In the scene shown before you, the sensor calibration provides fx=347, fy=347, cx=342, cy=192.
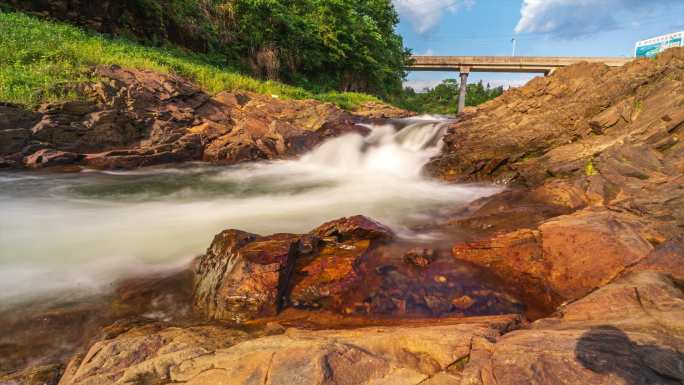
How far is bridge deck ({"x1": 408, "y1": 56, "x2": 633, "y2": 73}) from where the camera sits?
43.3 meters

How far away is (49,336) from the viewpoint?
3471 millimetres

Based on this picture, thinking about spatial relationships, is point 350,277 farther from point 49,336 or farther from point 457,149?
point 457,149

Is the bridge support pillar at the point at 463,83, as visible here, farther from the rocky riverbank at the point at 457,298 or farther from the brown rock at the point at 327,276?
the brown rock at the point at 327,276

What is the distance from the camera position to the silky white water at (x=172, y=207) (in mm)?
5145

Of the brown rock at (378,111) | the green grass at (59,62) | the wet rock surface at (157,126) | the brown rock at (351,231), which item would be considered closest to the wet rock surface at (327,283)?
the brown rock at (351,231)

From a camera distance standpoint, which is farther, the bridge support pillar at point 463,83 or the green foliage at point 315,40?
the bridge support pillar at point 463,83

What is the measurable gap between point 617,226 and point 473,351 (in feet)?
11.8

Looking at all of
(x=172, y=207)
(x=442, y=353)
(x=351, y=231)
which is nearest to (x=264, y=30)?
(x=172, y=207)

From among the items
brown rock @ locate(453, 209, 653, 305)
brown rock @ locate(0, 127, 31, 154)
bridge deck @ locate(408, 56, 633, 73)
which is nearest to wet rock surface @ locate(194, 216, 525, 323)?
brown rock @ locate(453, 209, 653, 305)

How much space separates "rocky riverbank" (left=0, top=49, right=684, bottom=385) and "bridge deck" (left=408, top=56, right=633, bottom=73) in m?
40.2

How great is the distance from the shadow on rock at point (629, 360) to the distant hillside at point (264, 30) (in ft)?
80.3

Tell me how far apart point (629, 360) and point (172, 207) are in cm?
870

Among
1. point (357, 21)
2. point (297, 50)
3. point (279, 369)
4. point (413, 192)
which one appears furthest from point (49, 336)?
point (357, 21)

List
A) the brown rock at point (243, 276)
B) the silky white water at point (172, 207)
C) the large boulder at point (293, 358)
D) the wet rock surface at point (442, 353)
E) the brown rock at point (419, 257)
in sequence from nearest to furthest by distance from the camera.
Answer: the wet rock surface at point (442, 353)
the large boulder at point (293, 358)
the brown rock at point (243, 276)
the brown rock at point (419, 257)
the silky white water at point (172, 207)
